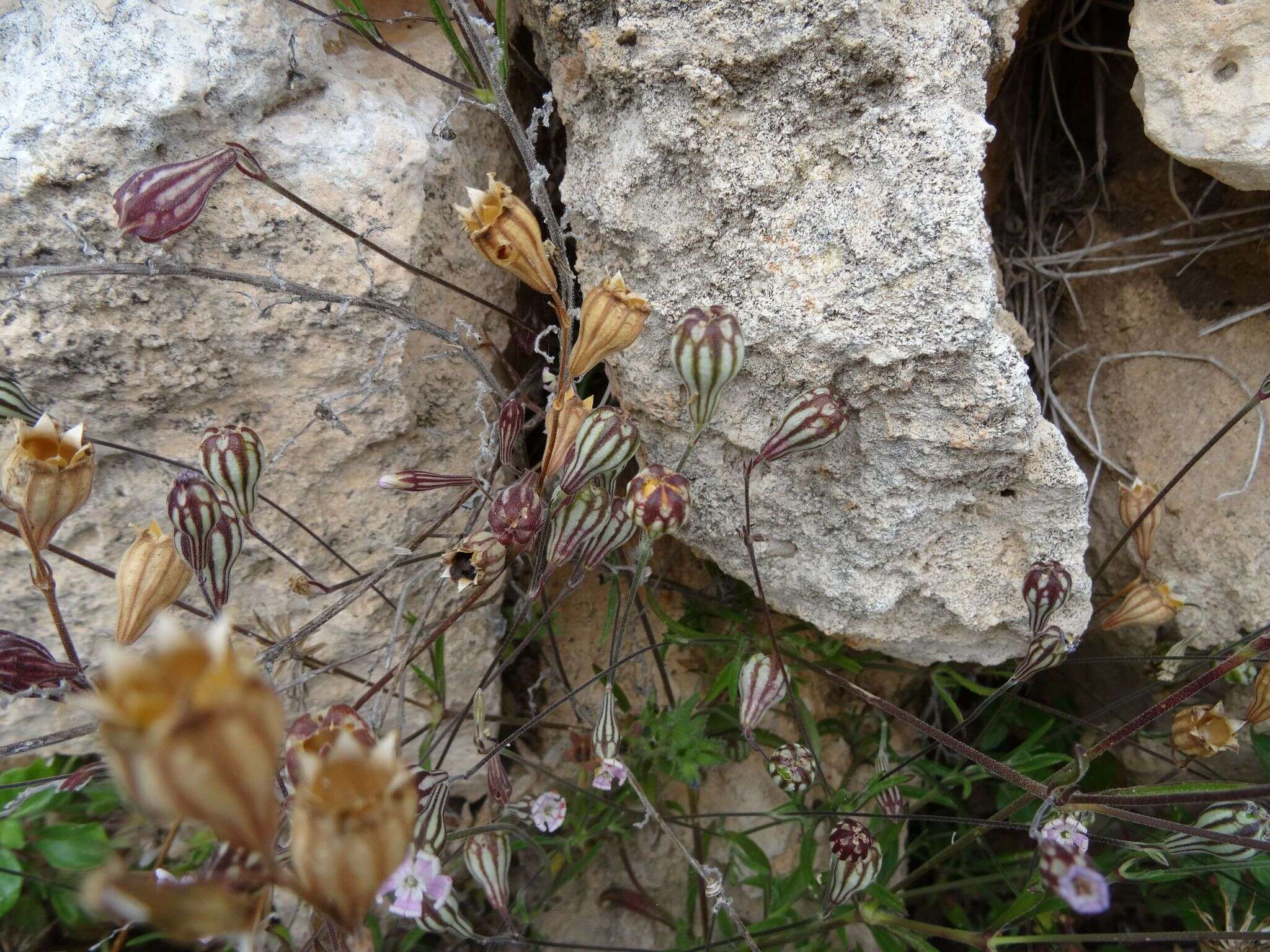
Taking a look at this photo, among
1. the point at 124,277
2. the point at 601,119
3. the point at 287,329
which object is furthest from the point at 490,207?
the point at 124,277

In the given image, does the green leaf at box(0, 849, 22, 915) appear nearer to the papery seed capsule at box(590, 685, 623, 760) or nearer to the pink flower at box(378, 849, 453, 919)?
the pink flower at box(378, 849, 453, 919)

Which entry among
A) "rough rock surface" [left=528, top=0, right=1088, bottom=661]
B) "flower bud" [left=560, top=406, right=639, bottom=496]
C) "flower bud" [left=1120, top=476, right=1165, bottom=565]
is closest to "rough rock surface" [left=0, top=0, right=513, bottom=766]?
"rough rock surface" [left=528, top=0, right=1088, bottom=661]

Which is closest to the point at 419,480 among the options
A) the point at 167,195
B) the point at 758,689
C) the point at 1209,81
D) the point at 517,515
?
the point at 517,515

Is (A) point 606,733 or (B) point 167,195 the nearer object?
(B) point 167,195

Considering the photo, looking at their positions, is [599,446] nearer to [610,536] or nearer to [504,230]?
[610,536]

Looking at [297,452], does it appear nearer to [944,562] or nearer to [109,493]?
[109,493]
